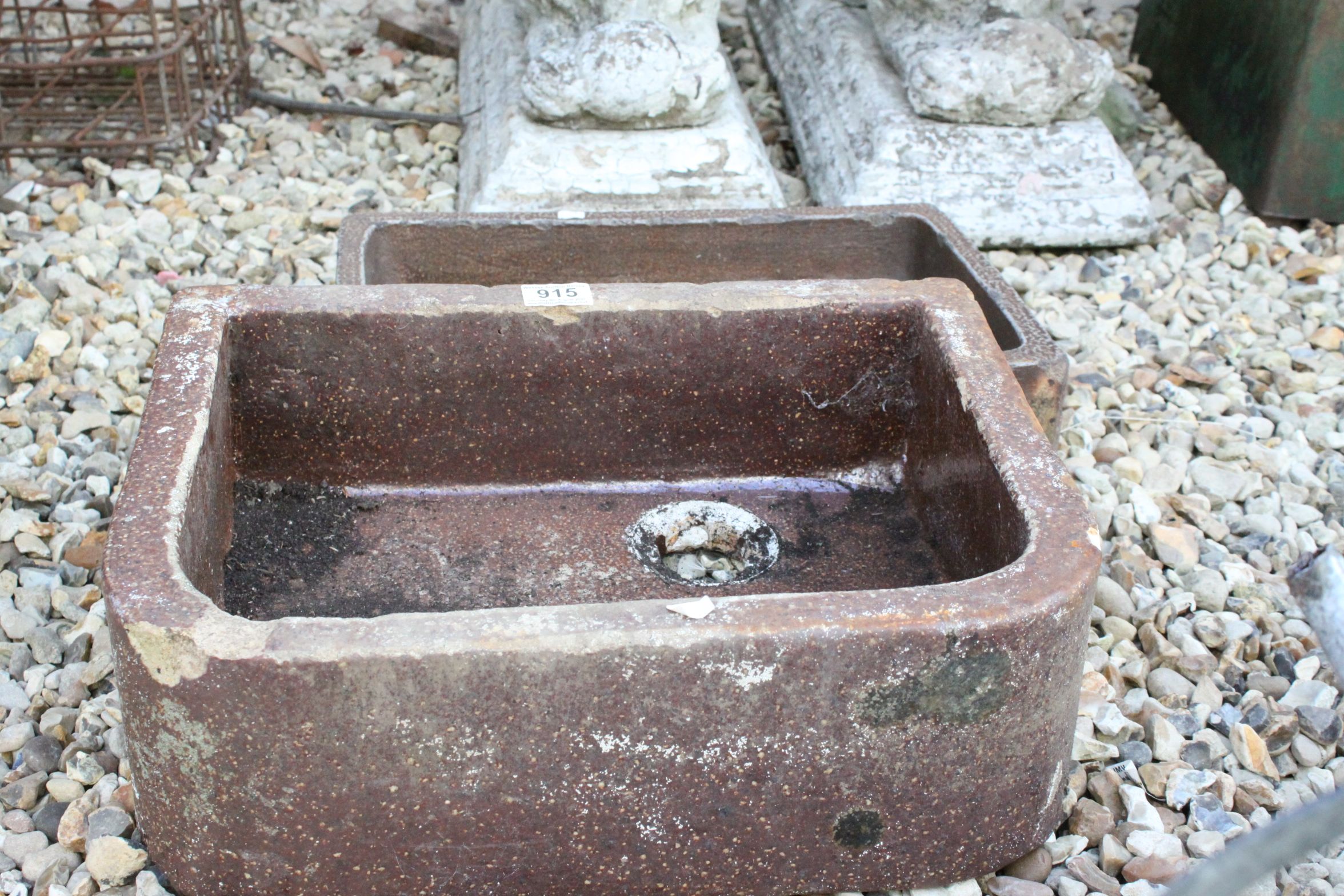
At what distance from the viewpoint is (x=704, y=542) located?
7.06ft

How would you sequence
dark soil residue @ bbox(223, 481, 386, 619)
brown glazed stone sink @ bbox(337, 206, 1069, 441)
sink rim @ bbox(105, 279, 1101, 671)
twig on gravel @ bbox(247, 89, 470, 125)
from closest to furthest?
sink rim @ bbox(105, 279, 1101, 671) → dark soil residue @ bbox(223, 481, 386, 619) → brown glazed stone sink @ bbox(337, 206, 1069, 441) → twig on gravel @ bbox(247, 89, 470, 125)

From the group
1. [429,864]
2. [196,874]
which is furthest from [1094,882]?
Result: [196,874]

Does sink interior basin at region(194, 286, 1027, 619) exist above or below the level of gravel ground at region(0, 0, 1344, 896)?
above

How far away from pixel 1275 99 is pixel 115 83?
3.55m

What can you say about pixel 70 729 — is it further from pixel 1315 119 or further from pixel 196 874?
pixel 1315 119

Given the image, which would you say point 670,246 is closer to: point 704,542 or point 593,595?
point 704,542

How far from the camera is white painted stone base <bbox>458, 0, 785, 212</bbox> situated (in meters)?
3.47

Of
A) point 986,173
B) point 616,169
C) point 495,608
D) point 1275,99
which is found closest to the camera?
point 495,608

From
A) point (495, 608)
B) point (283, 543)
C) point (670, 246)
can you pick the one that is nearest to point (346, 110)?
point (670, 246)

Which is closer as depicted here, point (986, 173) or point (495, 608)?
point (495, 608)

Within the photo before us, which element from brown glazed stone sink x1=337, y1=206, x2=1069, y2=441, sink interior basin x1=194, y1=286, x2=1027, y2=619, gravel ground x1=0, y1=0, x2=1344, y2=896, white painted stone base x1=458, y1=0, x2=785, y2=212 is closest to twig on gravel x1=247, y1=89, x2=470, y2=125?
gravel ground x1=0, y1=0, x2=1344, y2=896

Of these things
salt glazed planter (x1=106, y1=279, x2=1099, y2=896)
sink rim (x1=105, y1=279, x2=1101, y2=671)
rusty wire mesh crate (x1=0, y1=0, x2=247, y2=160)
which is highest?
sink rim (x1=105, y1=279, x2=1101, y2=671)

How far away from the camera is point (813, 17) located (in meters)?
4.46

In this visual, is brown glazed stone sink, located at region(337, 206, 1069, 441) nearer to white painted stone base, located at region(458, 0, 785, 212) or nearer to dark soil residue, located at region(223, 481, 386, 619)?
white painted stone base, located at region(458, 0, 785, 212)
